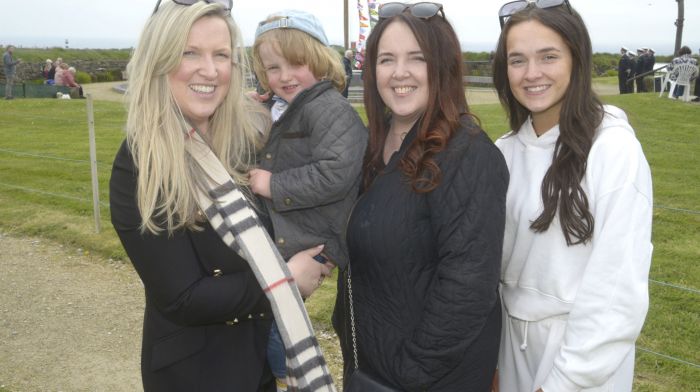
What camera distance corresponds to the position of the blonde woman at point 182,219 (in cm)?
193

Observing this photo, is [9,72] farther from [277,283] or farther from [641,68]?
[277,283]

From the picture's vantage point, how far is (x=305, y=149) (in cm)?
251

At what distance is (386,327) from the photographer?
2051mm

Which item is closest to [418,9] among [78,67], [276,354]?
[276,354]

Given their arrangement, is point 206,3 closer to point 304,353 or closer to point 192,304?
point 192,304

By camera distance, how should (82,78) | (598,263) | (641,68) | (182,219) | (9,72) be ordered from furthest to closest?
(82,78)
(641,68)
(9,72)
(182,219)
(598,263)

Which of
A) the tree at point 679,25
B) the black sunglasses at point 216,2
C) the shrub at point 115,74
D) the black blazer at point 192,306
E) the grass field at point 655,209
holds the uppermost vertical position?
the tree at point 679,25

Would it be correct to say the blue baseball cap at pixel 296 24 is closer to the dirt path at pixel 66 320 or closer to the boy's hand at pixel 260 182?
the boy's hand at pixel 260 182

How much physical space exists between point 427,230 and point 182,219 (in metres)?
0.75

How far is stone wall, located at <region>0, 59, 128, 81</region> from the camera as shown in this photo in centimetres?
3312

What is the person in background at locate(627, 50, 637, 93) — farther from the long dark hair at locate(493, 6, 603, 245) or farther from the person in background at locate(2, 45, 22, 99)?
the long dark hair at locate(493, 6, 603, 245)

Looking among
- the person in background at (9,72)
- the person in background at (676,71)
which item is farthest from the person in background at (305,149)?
the person in background at (9,72)

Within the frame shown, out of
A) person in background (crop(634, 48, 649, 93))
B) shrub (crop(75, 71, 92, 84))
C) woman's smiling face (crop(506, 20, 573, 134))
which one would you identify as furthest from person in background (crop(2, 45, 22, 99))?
woman's smiling face (crop(506, 20, 573, 134))

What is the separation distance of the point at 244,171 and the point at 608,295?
134 cm
